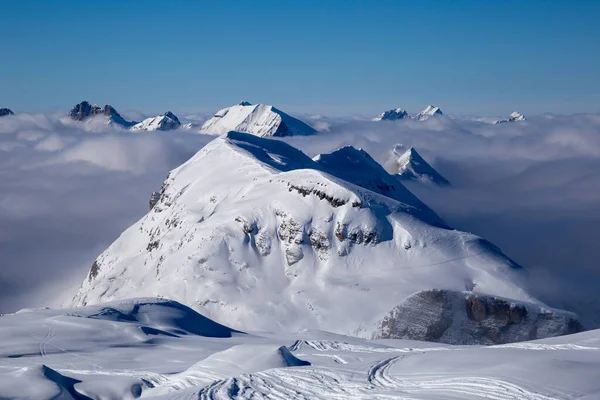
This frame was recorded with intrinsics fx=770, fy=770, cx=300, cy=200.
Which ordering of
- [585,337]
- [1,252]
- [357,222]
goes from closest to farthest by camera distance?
[585,337] → [357,222] → [1,252]

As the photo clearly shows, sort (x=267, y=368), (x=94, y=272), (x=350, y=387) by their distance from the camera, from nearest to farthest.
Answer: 1. (x=350, y=387)
2. (x=267, y=368)
3. (x=94, y=272)

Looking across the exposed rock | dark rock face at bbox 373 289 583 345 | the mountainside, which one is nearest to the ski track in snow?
dark rock face at bbox 373 289 583 345

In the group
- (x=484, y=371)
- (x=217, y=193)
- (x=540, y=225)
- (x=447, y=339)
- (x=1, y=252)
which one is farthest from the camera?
(x=1, y=252)

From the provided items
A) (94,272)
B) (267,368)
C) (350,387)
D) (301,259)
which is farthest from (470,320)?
(94,272)

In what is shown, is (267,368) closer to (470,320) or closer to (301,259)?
(470,320)

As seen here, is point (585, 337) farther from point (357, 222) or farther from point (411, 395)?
point (357, 222)

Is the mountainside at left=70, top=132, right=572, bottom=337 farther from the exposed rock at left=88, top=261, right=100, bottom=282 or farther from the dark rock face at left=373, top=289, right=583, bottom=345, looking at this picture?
the exposed rock at left=88, top=261, right=100, bottom=282

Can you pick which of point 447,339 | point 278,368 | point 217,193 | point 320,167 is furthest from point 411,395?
point 320,167
